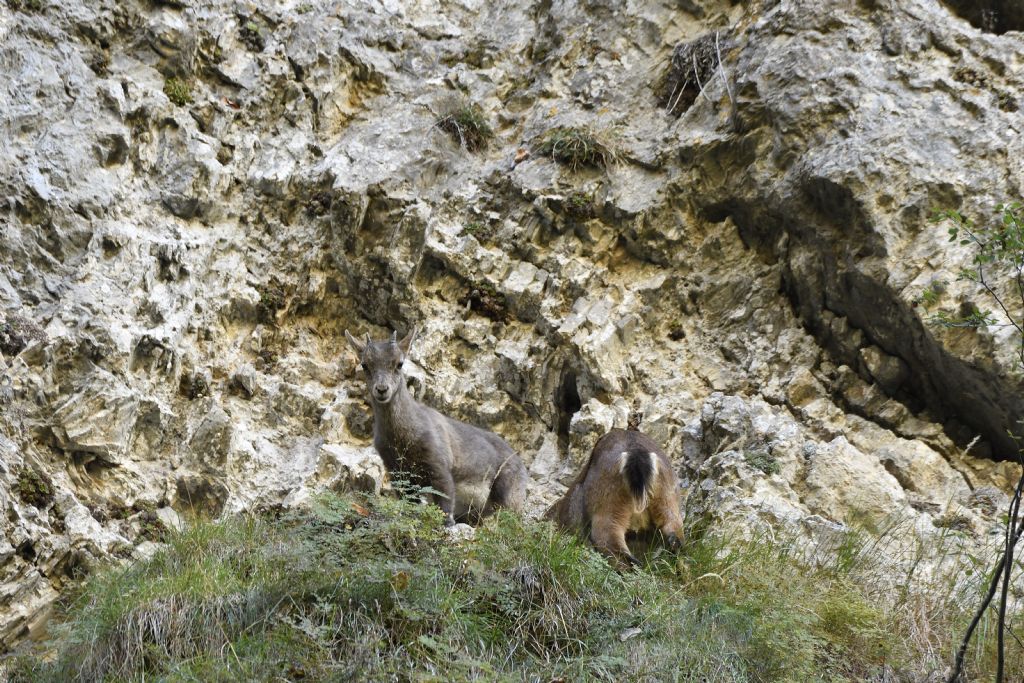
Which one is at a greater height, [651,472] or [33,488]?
[651,472]

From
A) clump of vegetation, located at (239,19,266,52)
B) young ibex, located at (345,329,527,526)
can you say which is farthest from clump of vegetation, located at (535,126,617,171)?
clump of vegetation, located at (239,19,266,52)

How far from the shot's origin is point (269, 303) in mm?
10570

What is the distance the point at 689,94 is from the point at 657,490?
6385mm

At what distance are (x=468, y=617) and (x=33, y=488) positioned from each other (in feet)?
13.9

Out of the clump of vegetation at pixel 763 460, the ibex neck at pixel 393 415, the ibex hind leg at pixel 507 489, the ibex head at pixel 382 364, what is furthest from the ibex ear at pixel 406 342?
the clump of vegetation at pixel 763 460

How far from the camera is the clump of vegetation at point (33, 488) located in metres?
7.49

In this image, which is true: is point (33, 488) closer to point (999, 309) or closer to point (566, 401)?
point (566, 401)

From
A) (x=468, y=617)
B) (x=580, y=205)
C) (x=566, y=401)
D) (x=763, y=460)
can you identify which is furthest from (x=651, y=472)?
(x=580, y=205)

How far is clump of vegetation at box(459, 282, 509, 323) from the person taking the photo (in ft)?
35.0

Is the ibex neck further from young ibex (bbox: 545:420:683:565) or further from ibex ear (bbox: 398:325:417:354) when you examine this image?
young ibex (bbox: 545:420:683:565)

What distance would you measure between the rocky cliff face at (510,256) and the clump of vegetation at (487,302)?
0.13ft

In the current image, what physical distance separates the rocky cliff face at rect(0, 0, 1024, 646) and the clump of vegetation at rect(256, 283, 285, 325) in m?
0.07

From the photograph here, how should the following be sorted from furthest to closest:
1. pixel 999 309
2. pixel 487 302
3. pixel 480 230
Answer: pixel 480 230 < pixel 487 302 < pixel 999 309

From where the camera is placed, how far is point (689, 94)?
11578 millimetres
